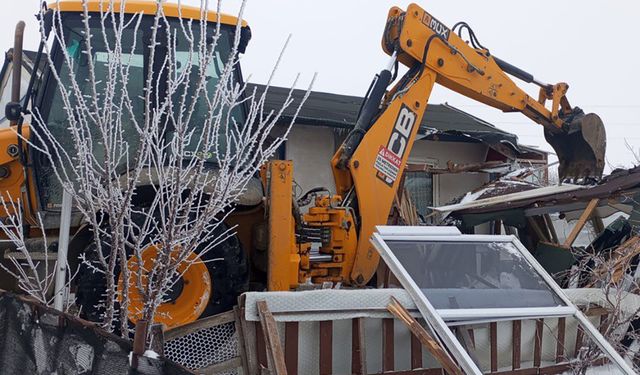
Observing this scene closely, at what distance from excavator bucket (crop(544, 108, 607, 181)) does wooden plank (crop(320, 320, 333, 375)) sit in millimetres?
3844

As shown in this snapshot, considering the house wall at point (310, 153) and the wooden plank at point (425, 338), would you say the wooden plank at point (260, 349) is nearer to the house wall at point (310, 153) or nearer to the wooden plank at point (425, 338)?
the wooden plank at point (425, 338)

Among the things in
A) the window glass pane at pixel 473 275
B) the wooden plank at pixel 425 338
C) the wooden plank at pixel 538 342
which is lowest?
the wooden plank at pixel 538 342

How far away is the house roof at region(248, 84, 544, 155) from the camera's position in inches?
425

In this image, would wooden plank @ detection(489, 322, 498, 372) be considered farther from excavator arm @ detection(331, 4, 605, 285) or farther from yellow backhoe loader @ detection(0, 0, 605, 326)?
excavator arm @ detection(331, 4, 605, 285)

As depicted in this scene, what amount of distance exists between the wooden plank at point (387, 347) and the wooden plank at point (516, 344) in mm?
795

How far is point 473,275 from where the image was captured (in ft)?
13.1

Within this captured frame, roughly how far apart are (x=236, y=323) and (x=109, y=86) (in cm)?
166

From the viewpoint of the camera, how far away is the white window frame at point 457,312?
322 centimetres

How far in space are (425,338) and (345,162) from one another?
2.36 metres

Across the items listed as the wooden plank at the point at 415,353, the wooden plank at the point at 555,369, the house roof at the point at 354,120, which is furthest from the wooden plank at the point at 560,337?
the house roof at the point at 354,120

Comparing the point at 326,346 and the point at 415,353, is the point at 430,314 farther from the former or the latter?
the point at 326,346

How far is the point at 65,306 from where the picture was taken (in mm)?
3219

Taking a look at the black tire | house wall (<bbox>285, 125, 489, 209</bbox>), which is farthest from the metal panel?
house wall (<bbox>285, 125, 489, 209</bbox>)

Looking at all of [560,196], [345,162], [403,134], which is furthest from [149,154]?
[560,196]
